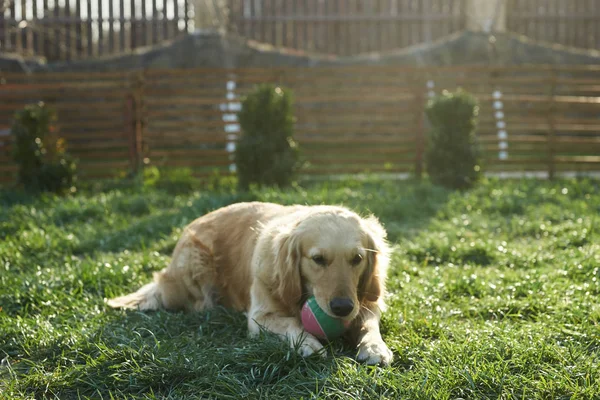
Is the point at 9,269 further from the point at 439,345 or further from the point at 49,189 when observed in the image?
the point at 49,189

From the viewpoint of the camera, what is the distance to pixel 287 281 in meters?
3.91

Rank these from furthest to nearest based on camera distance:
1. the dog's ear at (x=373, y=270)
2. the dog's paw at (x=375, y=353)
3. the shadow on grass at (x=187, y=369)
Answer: the dog's ear at (x=373, y=270) < the dog's paw at (x=375, y=353) < the shadow on grass at (x=187, y=369)

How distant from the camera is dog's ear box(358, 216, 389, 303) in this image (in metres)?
3.97

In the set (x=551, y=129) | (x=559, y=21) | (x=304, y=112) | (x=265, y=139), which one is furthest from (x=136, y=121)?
(x=559, y=21)

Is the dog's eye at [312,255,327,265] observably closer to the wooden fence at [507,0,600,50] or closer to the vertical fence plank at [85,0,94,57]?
the vertical fence plank at [85,0,94,57]

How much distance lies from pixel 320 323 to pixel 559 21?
15475mm

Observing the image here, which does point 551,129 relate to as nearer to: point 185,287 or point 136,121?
point 136,121

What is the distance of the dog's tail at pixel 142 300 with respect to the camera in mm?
4750

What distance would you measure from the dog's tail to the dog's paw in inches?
68.8

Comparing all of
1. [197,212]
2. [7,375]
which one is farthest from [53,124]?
[7,375]

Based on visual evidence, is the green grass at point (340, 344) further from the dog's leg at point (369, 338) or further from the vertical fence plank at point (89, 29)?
the vertical fence plank at point (89, 29)

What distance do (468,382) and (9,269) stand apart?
13.4 ft

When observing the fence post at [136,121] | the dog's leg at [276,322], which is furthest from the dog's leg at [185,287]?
the fence post at [136,121]

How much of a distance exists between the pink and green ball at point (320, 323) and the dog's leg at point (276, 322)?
0.19ft
